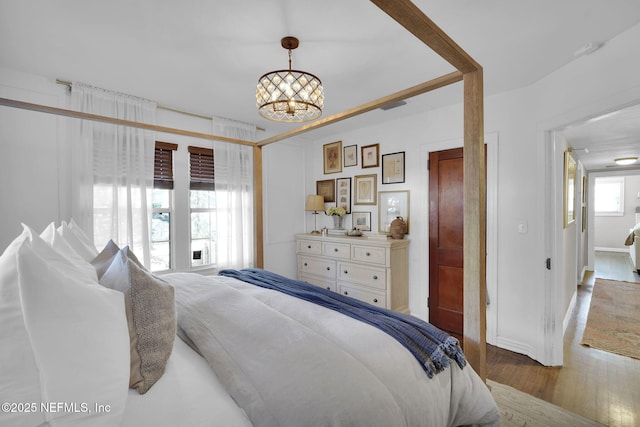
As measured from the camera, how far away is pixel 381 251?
3.33 meters

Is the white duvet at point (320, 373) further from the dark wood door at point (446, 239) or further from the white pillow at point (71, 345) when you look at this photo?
the dark wood door at point (446, 239)

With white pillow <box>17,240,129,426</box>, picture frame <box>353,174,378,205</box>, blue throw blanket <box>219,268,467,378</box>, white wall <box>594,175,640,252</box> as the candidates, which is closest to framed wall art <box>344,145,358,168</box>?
picture frame <box>353,174,378,205</box>

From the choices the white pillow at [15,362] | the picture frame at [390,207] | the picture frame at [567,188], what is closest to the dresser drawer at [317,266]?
the picture frame at [390,207]

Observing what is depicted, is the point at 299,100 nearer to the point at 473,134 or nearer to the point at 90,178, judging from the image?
the point at 473,134

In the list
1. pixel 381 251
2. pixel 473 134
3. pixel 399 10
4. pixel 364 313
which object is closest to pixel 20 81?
pixel 399 10

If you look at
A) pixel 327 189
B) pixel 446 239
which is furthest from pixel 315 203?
pixel 446 239

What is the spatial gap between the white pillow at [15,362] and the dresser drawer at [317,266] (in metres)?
3.28

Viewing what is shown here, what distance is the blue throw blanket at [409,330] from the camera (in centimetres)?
120

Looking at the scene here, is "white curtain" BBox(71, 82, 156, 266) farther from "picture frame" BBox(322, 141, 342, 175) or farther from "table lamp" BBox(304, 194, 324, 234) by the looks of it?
"picture frame" BBox(322, 141, 342, 175)

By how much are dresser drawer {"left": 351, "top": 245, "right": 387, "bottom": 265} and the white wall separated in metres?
8.75

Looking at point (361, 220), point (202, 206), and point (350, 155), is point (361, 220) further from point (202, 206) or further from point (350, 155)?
point (202, 206)

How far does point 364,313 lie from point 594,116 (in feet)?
7.08

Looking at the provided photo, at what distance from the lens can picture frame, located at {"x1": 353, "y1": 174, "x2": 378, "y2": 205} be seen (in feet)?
12.9

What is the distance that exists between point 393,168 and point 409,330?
2.70 metres
